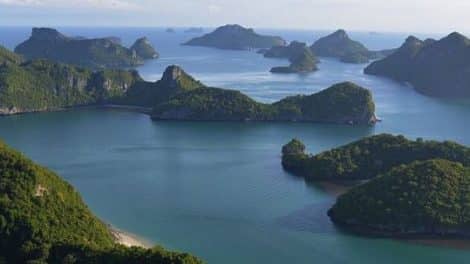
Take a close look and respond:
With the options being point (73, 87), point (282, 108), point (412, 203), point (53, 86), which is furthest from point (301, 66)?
point (412, 203)

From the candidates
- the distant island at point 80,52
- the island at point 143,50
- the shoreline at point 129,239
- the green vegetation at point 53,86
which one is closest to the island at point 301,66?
the distant island at point 80,52

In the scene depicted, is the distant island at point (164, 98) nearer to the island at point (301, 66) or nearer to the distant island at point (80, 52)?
the island at point (301, 66)

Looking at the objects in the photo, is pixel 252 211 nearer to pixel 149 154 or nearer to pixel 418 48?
pixel 149 154

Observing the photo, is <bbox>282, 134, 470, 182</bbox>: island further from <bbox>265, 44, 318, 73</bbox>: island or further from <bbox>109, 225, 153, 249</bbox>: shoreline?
<bbox>265, 44, 318, 73</bbox>: island

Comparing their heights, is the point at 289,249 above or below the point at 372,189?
below

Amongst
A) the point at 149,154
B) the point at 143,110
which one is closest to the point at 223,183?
the point at 149,154

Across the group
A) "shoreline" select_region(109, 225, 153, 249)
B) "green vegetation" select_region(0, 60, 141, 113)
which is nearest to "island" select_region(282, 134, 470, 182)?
"shoreline" select_region(109, 225, 153, 249)

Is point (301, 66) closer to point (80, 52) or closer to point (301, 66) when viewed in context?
point (301, 66)
